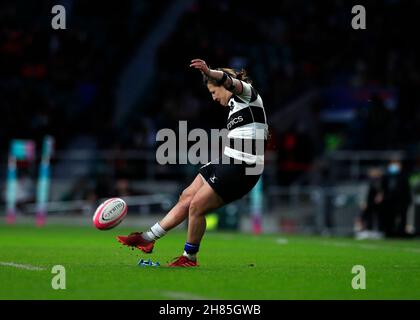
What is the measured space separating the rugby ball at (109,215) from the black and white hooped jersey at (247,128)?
1710 mm

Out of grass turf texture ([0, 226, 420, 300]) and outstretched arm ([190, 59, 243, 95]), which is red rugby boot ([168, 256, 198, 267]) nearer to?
grass turf texture ([0, 226, 420, 300])

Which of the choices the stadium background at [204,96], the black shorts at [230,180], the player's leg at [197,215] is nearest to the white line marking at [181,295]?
the player's leg at [197,215]

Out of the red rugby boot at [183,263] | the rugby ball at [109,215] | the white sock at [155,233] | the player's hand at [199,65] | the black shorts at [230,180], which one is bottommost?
the red rugby boot at [183,263]

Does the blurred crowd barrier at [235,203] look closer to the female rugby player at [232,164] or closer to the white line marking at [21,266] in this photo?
the female rugby player at [232,164]

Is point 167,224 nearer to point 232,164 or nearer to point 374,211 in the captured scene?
point 232,164

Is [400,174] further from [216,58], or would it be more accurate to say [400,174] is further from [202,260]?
[202,260]

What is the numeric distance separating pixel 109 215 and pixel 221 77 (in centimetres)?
256

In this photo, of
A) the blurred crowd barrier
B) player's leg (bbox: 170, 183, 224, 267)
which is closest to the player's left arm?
player's leg (bbox: 170, 183, 224, 267)

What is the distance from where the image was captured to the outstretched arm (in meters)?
11.0

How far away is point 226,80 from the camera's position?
1121cm

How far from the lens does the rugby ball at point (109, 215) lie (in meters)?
12.6

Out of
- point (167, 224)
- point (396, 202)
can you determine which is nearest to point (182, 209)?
point (167, 224)

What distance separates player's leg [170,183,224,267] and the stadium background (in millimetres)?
14011

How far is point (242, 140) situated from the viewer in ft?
38.8
